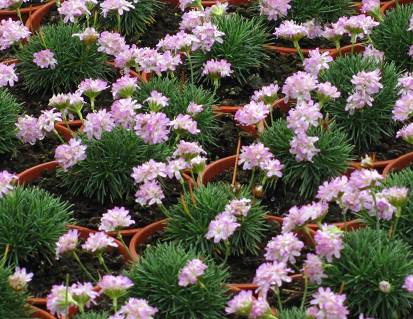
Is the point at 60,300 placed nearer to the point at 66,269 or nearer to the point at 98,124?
the point at 66,269

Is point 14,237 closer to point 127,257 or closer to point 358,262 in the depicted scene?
point 127,257

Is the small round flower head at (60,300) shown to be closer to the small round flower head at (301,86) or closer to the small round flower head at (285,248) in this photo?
the small round flower head at (285,248)

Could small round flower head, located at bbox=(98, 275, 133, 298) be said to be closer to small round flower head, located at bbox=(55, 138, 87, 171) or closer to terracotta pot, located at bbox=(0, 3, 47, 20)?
small round flower head, located at bbox=(55, 138, 87, 171)

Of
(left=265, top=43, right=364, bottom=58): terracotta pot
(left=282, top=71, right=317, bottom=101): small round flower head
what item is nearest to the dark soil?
(left=282, top=71, right=317, bottom=101): small round flower head

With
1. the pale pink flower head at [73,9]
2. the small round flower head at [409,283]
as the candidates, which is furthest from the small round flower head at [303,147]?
the pale pink flower head at [73,9]

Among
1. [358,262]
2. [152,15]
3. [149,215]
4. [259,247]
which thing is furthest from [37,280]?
[152,15]

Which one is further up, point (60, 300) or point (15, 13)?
point (60, 300)

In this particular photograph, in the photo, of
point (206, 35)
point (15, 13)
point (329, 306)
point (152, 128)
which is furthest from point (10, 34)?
point (329, 306)
